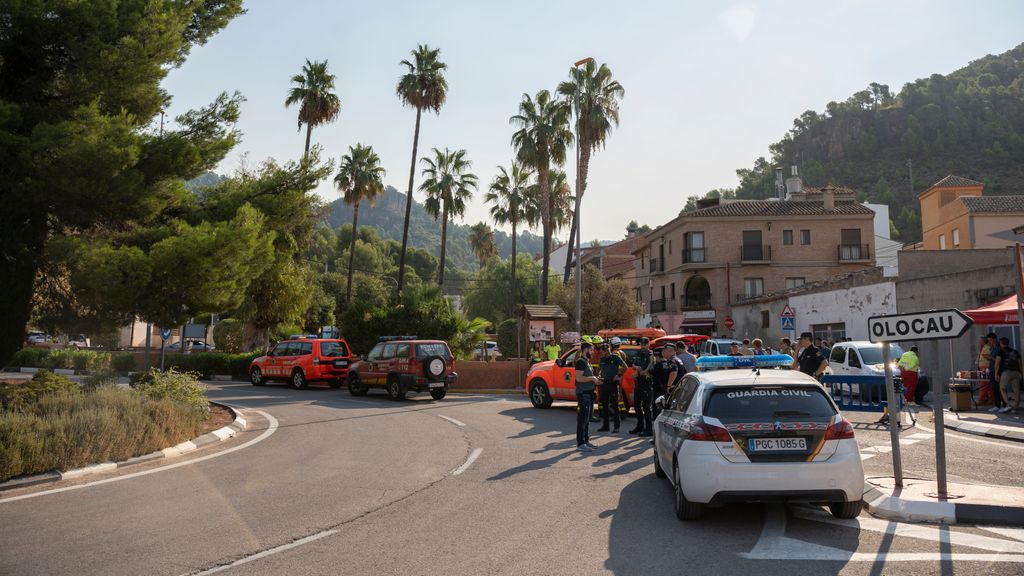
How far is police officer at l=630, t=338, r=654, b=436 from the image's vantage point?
1380 centimetres

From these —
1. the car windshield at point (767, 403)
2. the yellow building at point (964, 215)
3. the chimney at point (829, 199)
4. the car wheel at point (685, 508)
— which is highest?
the chimney at point (829, 199)

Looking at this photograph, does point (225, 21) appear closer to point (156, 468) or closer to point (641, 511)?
point (156, 468)

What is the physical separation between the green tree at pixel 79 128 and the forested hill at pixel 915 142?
8387 cm

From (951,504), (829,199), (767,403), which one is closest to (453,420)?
(767,403)

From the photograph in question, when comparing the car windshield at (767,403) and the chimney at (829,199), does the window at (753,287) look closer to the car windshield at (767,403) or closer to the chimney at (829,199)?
the chimney at (829,199)

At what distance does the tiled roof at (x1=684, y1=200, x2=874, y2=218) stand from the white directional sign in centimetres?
4605

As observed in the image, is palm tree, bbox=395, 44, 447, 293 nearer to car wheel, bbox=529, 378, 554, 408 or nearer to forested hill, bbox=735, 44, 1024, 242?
car wheel, bbox=529, 378, 554, 408

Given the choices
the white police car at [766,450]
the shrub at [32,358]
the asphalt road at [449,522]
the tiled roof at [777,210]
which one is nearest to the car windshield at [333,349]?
the asphalt road at [449,522]

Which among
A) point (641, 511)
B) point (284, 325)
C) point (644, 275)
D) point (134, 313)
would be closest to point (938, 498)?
point (641, 511)

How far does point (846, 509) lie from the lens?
6.95 meters

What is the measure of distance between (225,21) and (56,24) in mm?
4086

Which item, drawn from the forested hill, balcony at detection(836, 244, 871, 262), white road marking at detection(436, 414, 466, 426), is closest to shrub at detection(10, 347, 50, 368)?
white road marking at detection(436, 414, 466, 426)

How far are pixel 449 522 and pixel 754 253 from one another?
163ft

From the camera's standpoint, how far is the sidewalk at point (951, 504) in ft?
22.6
